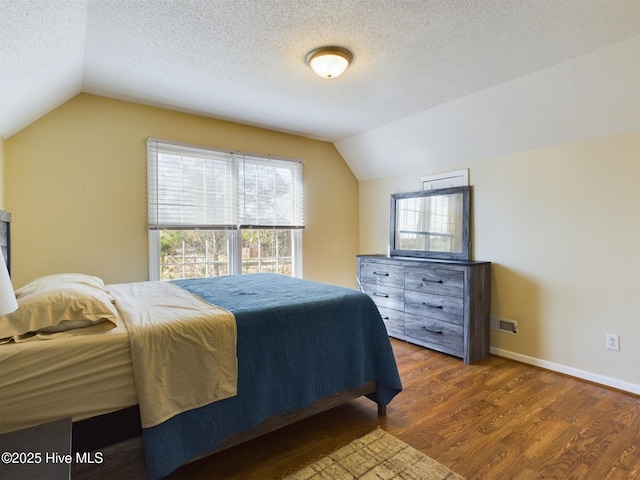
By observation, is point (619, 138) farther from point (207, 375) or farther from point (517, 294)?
point (207, 375)

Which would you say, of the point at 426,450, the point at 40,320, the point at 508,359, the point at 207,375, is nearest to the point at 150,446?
the point at 207,375

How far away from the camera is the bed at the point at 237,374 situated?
1304 mm

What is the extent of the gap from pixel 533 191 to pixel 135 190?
3747mm

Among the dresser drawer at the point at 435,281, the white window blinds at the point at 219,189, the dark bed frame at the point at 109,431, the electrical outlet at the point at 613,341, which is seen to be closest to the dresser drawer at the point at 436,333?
the dresser drawer at the point at 435,281

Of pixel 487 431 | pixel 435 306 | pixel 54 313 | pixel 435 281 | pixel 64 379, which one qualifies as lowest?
pixel 487 431

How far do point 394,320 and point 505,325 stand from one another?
3.65ft

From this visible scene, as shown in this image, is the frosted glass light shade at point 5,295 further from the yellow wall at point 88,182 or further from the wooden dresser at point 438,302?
the wooden dresser at point 438,302

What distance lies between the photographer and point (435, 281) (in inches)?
132

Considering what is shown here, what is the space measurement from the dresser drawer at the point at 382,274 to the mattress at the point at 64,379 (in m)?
2.86

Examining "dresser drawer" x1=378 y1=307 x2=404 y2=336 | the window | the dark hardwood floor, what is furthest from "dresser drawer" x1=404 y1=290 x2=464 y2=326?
the window

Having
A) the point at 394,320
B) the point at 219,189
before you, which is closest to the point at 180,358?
the point at 219,189

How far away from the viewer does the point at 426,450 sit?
1838mm

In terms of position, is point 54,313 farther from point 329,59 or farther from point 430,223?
point 430,223

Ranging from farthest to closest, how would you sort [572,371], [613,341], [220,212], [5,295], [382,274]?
[382,274]
[220,212]
[572,371]
[613,341]
[5,295]
